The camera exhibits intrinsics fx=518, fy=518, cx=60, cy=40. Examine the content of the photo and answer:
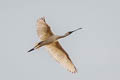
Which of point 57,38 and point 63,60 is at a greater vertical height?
point 57,38

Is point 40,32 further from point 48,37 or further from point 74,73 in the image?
point 74,73

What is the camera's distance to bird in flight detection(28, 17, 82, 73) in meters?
32.1

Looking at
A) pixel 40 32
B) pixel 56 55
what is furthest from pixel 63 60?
Result: pixel 40 32

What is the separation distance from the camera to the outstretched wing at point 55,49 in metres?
32.4

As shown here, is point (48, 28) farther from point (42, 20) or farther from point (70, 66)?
point (70, 66)

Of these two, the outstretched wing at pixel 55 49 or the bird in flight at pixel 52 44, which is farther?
the outstretched wing at pixel 55 49

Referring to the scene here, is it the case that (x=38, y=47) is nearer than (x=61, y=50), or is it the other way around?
(x=38, y=47)

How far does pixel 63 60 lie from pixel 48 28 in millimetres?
2556

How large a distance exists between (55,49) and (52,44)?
401 mm

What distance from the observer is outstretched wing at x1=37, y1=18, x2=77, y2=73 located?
32438 millimetres

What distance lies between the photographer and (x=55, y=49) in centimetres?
3388

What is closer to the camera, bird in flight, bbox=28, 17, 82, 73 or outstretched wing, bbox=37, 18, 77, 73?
bird in flight, bbox=28, 17, 82, 73

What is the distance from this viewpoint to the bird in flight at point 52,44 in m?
32.1

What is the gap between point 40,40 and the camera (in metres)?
32.3
